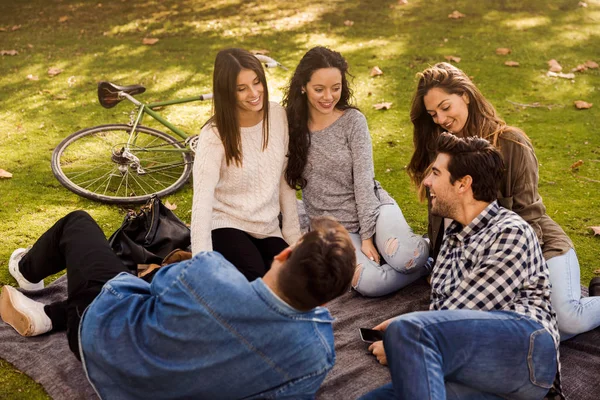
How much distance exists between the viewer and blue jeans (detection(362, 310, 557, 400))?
9.41ft

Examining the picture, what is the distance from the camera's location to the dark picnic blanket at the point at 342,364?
3371 millimetres

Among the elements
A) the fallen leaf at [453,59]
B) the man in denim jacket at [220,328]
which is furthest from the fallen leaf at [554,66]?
the man in denim jacket at [220,328]

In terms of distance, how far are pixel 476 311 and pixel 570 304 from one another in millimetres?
953

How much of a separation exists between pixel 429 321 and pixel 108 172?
3613mm

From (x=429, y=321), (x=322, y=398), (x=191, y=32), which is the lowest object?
(x=322, y=398)

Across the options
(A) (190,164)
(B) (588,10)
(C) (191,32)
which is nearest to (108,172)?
(A) (190,164)

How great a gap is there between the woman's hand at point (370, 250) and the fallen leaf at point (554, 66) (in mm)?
4697

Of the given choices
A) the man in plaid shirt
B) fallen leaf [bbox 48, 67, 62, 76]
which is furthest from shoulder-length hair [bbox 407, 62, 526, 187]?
fallen leaf [bbox 48, 67, 62, 76]

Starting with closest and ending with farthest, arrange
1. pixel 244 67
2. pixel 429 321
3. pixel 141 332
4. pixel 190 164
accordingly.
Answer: pixel 141 332, pixel 429 321, pixel 244 67, pixel 190 164

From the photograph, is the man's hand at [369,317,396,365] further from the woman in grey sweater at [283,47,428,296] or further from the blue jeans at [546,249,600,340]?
the blue jeans at [546,249,600,340]

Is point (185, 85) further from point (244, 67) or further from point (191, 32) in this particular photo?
point (244, 67)

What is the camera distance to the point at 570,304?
3.64 meters

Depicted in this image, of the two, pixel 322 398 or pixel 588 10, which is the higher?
pixel 588 10

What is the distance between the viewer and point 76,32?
927 centimetres
